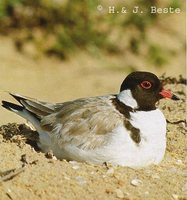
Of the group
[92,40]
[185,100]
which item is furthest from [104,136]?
[92,40]

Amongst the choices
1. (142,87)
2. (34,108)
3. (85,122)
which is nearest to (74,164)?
(85,122)

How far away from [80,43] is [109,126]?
6.10m

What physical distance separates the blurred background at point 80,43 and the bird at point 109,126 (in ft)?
Answer: 16.8

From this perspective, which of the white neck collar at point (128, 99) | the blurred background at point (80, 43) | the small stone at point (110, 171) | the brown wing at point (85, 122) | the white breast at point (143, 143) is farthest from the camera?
the blurred background at point (80, 43)

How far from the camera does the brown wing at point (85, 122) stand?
5.64 metres

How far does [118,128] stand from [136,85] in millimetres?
522

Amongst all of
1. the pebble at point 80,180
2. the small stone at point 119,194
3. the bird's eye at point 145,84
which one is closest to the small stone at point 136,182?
the small stone at point 119,194

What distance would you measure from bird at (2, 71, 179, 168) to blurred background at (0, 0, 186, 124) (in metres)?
5.11

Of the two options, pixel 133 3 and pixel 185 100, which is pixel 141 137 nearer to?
pixel 185 100

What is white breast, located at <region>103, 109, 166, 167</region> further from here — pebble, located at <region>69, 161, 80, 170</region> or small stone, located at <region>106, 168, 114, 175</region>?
pebble, located at <region>69, 161, 80, 170</region>

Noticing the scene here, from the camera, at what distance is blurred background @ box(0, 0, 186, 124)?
11352 mm

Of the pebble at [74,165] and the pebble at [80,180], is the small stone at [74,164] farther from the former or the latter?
the pebble at [80,180]

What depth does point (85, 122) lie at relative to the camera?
5738 millimetres

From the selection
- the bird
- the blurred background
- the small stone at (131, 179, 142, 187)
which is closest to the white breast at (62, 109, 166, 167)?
the bird
